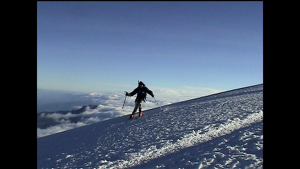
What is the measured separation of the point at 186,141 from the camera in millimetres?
6930

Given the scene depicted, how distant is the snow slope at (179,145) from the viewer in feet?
17.3

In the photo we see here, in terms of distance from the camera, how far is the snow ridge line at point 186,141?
6023 millimetres

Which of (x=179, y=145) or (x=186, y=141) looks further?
(x=186, y=141)

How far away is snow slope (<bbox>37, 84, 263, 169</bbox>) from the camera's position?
5.29 metres

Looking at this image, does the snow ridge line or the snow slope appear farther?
the snow ridge line

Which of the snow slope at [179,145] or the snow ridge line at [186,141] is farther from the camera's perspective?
the snow ridge line at [186,141]

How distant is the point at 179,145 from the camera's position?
21.9 ft

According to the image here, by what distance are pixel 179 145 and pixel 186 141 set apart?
1.19 feet
